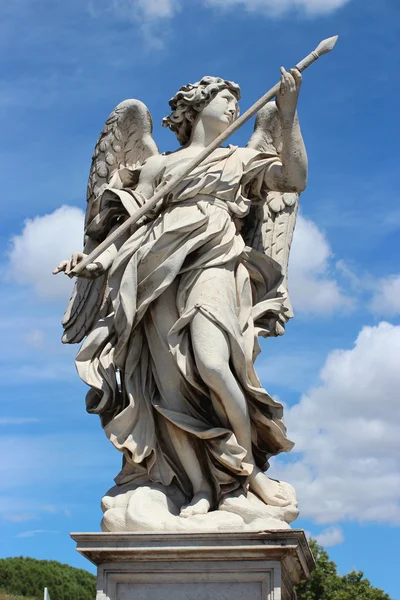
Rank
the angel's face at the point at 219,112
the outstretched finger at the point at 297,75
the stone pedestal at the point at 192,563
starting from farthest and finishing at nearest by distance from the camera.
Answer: the angel's face at the point at 219,112 → the outstretched finger at the point at 297,75 → the stone pedestal at the point at 192,563

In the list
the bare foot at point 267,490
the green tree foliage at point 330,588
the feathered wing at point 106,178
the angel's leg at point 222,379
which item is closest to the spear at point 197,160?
the feathered wing at point 106,178

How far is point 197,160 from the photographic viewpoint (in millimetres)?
8039

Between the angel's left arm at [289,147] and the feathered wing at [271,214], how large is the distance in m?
0.26

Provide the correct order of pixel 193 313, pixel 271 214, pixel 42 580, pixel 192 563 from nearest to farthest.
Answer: pixel 192 563
pixel 193 313
pixel 271 214
pixel 42 580

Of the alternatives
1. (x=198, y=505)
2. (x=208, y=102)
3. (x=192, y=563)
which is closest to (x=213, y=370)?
(x=198, y=505)

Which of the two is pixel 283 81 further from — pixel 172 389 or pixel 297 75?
pixel 172 389

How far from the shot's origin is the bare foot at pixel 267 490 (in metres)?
7.70

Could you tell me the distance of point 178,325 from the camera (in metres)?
7.70

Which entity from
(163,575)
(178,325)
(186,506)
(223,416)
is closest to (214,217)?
(178,325)

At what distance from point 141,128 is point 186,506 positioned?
328cm

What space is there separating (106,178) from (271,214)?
145 cm

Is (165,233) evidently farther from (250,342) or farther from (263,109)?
(263,109)

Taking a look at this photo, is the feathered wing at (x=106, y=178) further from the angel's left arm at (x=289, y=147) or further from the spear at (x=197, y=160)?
the angel's left arm at (x=289, y=147)

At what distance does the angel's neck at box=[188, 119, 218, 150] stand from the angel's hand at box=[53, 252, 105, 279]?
1.29 meters
